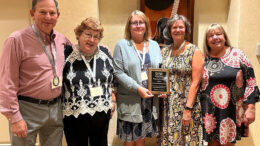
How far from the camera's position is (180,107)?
1826 millimetres

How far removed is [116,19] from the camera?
2469 millimetres

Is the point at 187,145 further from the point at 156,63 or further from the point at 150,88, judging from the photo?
the point at 156,63

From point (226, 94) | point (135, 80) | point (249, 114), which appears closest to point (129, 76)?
point (135, 80)

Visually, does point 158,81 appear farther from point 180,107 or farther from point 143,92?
point 180,107

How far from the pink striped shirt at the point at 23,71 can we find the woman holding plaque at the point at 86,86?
0.12 m

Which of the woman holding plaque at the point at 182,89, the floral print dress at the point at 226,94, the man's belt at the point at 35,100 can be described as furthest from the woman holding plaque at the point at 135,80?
the man's belt at the point at 35,100

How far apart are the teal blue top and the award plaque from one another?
0.27ft

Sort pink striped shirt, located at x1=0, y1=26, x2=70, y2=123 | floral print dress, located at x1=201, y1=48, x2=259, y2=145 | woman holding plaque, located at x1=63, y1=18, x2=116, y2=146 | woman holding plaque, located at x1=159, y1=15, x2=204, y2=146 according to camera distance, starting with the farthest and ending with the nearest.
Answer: floral print dress, located at x1=201, y1=48, x2=259, y2=145, woman holding plaque, located at x1=159, y1=15, x2=204, y2=146, woman holding plaque, located at x1=63, y1=18, x2=116, y2=146, pink striped shirt, located at x1=0, y1=26, x2=70, y2=123

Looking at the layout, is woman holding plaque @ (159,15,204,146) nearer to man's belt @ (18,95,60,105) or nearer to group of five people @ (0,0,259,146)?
group of five people @ (0,0,259,146)

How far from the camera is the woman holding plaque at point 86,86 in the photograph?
160cm

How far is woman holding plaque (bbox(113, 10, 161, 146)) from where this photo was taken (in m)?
1.82

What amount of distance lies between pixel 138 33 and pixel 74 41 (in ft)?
2.47

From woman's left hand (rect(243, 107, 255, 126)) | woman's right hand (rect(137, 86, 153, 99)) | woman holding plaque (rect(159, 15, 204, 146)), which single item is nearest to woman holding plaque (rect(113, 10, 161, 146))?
woman's right hand (rect(137, 86, 153, 99))

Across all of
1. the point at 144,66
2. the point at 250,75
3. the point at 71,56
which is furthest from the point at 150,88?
the point at 250,75
